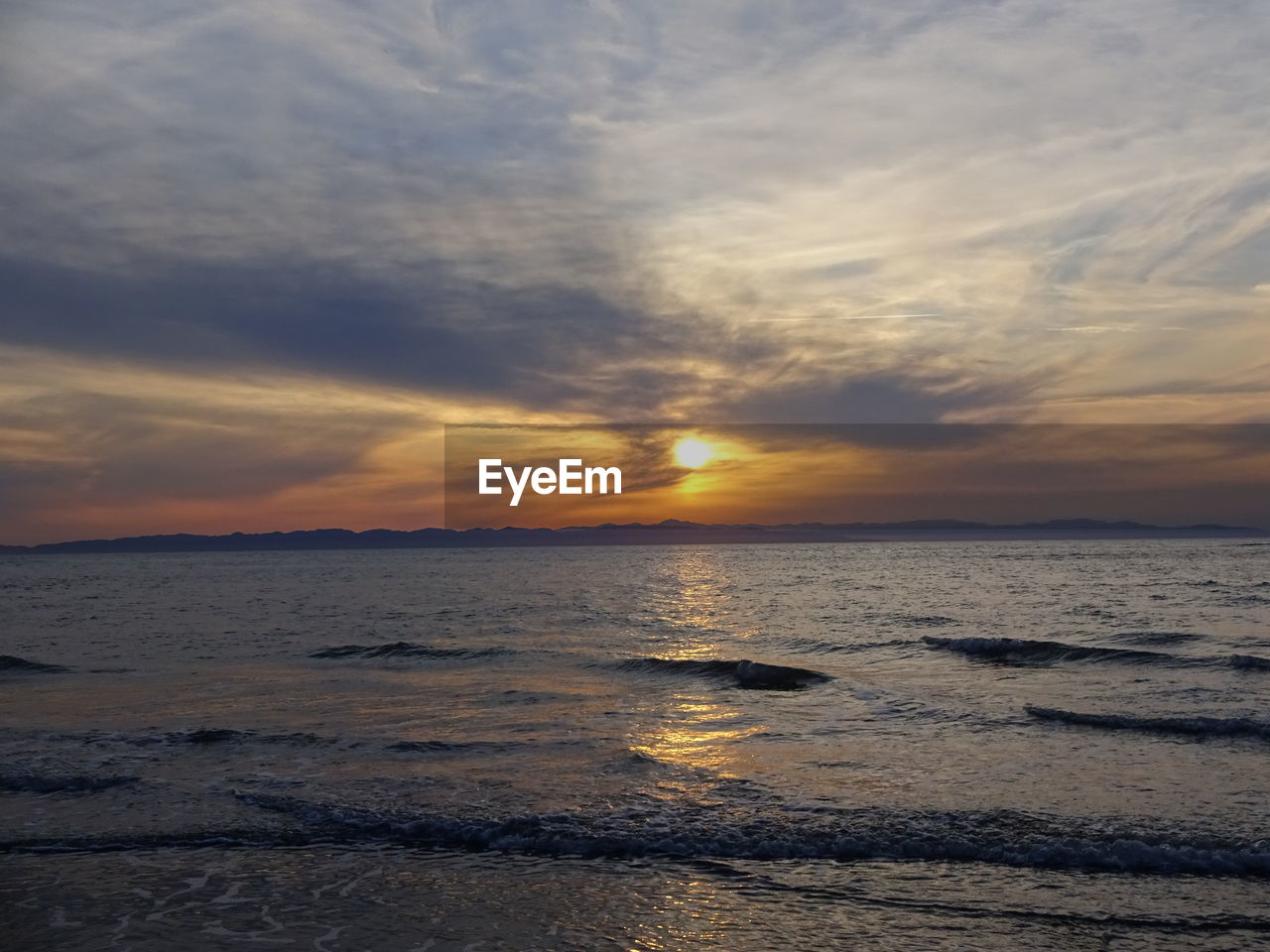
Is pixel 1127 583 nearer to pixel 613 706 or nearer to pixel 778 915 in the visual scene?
pixel 613 706

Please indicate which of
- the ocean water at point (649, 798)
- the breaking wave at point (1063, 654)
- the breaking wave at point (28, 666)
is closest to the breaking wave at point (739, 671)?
the ocean water at point (649, 798)

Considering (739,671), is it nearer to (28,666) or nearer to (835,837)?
(835,837)

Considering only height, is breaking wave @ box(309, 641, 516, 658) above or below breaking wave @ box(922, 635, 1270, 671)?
below

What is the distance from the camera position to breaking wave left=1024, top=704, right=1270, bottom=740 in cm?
1758

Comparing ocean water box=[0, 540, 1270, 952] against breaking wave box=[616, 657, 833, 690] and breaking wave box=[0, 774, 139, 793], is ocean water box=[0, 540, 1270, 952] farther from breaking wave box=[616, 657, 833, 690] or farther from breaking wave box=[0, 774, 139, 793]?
breaking wave box=[616, 657, 833, 690]

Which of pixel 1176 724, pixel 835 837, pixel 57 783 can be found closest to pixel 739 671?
pixel 1176 724

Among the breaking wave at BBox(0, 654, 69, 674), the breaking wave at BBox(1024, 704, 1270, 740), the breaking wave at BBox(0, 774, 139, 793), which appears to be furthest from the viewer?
the breaking wave at BBox(0, 654, 69, 674)

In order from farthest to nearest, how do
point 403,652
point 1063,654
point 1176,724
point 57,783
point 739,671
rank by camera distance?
point 403,652 → point 1063,654 → point 739,671 → point 1176,724 → point 57,783

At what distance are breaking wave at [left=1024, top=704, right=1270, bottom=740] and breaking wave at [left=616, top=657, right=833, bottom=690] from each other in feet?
25.7

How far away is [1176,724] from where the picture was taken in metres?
18.4

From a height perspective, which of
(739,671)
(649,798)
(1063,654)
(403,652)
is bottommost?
(403,652)

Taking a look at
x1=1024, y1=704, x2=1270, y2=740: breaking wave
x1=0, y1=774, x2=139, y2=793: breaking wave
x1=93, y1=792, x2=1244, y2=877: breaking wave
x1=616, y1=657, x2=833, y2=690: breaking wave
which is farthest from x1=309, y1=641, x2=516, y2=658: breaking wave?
x1=93, y1=792, x2=1244, y2=877: breaking wave

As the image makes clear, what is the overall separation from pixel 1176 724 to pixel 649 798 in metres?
11.2

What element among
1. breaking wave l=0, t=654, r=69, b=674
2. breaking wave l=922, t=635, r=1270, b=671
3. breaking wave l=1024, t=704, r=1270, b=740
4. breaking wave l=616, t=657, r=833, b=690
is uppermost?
breaking wave l=1024, t=704, r=1270, b=740
